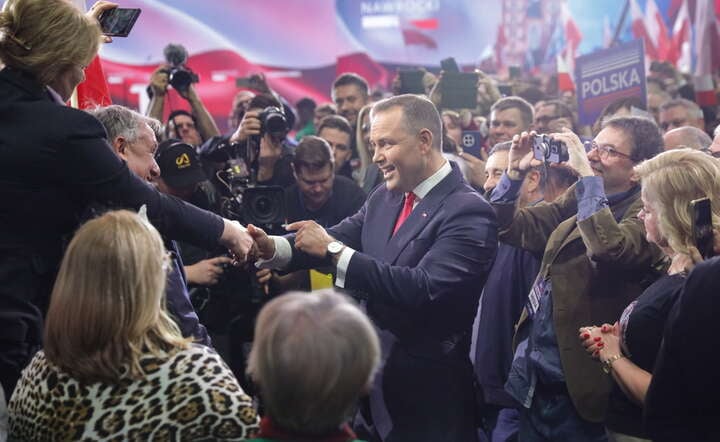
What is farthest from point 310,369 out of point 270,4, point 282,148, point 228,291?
point 270,4

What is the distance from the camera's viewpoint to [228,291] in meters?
5.39

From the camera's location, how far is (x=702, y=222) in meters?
3.04

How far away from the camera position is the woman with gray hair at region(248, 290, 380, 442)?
212 centimetres

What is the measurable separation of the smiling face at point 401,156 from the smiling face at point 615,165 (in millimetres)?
899

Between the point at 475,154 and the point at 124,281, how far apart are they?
4.17m

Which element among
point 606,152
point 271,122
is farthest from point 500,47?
point 606,152

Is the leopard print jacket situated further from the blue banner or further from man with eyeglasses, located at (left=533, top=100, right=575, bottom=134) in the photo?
the blue banner

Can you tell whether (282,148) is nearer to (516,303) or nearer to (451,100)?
(451,100)

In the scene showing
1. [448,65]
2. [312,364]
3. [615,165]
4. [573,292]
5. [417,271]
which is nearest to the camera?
[312,364]

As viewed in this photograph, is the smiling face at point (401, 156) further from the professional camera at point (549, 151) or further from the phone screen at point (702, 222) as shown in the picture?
the phone screen at point (702, 222)

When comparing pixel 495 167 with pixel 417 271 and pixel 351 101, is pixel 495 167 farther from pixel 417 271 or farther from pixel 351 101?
pixel 351 101

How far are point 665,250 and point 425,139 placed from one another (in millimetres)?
1155

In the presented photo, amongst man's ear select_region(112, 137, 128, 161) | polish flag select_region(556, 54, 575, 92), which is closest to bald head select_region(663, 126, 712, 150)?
man's ear select_region(112, 137, 128, 161)

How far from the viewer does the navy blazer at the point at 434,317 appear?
3.81 meters
